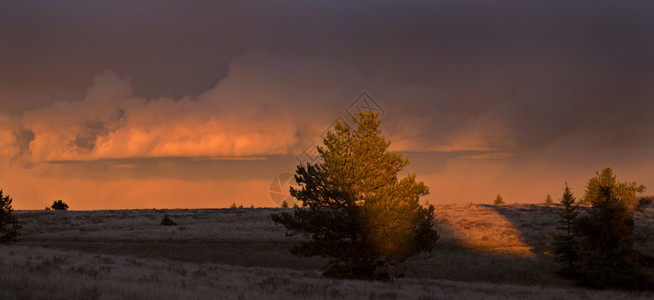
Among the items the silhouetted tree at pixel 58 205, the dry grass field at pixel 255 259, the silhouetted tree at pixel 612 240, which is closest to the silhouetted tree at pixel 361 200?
the dry grass field at pixel 255 259

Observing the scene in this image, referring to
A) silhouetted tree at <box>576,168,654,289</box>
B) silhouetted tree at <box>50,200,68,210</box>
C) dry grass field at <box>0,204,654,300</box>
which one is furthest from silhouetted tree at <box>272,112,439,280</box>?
silhouetted tree at <box>50,200,68,210</box>

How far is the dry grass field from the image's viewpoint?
1719cm

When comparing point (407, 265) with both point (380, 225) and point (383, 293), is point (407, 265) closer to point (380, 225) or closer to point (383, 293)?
point (380, 225)

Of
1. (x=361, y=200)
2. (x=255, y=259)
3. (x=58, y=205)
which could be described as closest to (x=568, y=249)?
(x=361, y=200)

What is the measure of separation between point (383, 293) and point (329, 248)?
5807 mm

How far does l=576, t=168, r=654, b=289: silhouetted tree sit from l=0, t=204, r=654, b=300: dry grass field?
4.72 feet

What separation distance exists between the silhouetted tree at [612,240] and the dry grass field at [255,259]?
1438mm

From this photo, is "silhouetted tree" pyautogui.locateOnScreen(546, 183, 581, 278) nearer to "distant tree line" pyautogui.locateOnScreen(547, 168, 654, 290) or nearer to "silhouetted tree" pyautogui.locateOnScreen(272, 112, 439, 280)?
"distant tree line" pyautogui.locateOnScreen(547, 168, 654, 290)

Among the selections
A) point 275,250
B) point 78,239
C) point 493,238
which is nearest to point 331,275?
point 275,250

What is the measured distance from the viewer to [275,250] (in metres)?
40.7

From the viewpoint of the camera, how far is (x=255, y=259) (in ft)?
122

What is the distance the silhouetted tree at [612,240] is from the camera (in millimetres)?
29516

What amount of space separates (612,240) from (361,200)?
19.6 m

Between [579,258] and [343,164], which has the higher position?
[343,164]
